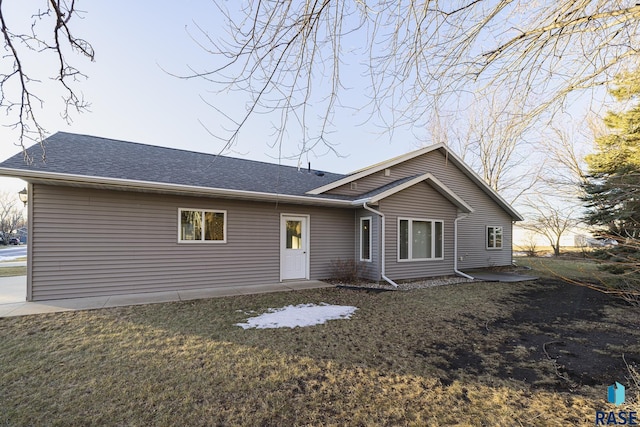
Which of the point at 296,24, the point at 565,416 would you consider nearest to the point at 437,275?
the point at 565,416

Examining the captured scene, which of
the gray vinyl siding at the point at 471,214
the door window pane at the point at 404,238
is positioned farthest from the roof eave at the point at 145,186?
the gray vinyl siding at the point at 471,214

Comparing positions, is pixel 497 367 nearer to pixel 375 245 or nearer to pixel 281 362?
pixel 281 362

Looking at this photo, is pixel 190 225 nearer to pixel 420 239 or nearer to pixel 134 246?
pixel 134 246

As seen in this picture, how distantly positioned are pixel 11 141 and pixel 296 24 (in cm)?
299

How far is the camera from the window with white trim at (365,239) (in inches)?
378

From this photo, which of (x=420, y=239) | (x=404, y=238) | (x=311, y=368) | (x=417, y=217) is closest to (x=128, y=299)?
(x=311, y=368)

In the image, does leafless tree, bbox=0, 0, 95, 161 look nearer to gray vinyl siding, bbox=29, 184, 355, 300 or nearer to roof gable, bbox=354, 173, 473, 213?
gray vinyl siding, bbox=29, 184, 355, 300

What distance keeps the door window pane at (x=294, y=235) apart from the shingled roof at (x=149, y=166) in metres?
1.02

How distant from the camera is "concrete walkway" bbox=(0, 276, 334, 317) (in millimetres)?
5633

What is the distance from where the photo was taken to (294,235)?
30.5 feet

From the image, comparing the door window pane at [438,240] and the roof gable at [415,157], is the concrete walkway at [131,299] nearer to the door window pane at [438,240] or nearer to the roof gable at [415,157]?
the roof gable at [415,157]

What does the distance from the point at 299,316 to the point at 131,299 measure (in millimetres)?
3953

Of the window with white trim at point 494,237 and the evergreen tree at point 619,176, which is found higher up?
the evergreen tree at point 619,176

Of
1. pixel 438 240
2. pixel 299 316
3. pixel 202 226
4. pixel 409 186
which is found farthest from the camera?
pixel 438 240
